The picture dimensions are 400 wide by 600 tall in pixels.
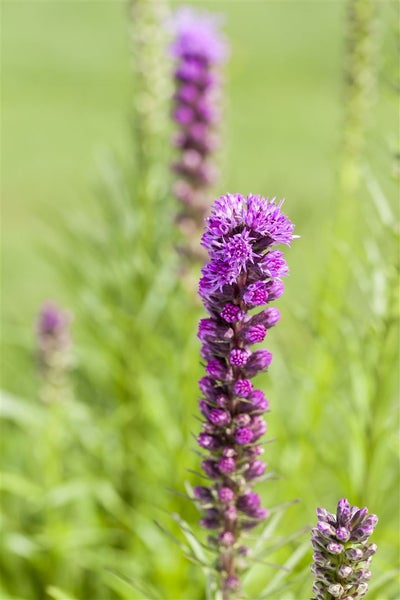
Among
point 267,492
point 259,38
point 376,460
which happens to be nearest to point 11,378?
point 267,492

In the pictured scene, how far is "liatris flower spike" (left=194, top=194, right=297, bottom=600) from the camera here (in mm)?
1273

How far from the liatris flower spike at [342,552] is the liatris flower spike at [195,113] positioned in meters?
2.05

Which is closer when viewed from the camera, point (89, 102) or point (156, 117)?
point (156, 117)

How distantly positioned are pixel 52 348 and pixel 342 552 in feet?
5.79

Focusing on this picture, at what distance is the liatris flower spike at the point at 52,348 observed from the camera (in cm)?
277

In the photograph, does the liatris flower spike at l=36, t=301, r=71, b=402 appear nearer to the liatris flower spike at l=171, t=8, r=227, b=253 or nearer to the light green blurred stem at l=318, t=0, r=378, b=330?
the liatris flower spike at l=171, t=8, r=227, b=253

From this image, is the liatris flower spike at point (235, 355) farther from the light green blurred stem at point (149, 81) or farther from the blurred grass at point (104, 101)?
the blurred grass at point (104, 101)

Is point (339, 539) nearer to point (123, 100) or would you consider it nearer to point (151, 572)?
point (151, 572)

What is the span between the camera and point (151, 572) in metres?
2.92

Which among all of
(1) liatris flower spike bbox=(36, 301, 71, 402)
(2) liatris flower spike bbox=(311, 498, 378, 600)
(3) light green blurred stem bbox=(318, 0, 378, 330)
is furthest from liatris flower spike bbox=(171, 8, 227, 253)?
(2) liatris flower spike bbox=(311, 498, 378, 600)

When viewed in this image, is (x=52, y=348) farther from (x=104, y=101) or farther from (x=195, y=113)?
(x=104, y=101)

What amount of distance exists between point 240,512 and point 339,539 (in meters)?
0.42

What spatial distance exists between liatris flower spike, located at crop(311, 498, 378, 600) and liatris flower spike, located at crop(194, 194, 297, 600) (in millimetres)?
285

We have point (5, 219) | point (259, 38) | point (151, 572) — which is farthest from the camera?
point (259, 38)
